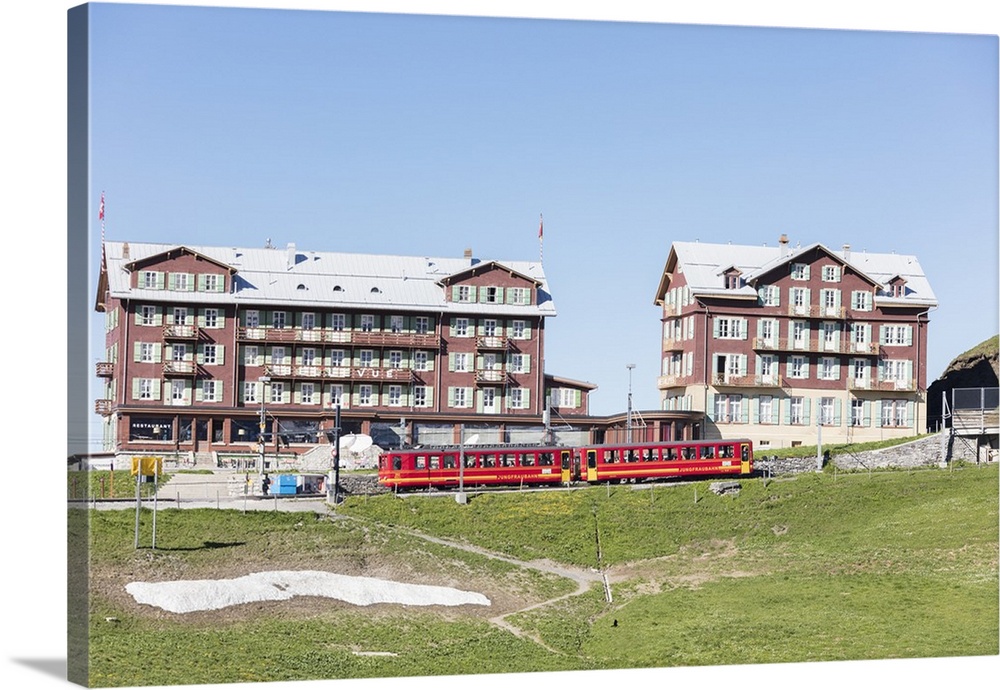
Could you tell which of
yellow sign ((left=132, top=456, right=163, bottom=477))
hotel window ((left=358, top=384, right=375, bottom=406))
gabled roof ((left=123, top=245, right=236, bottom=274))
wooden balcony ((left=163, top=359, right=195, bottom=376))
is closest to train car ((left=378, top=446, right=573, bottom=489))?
hotel window ((left=358, top=384, right=375, bottom=406))

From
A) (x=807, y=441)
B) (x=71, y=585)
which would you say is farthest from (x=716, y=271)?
(x=71, y=585)

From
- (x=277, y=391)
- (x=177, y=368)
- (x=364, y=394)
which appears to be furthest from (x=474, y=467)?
(x=177, y=368)

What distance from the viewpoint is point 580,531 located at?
46.6 m

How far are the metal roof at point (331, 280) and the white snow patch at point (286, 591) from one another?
27.7 ft

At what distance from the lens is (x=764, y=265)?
48812 millimetres

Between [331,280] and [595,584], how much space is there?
1156cm

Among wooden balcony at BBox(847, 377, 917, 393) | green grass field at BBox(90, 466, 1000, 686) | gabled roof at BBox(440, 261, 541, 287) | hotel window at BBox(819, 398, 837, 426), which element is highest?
gabled roof at BBox(440, 261, 541, 287)

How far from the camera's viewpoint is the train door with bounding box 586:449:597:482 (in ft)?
167

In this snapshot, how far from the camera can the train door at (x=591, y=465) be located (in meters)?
50.8

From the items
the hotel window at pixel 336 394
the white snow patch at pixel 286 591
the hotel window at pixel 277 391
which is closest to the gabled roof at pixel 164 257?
the hotel window at pixel 277 391

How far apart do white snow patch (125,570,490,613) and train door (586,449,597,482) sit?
31.3 ft

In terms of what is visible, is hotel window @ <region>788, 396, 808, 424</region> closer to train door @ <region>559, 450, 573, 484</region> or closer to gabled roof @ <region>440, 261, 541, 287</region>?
train door @ <region>559, 450, 573, 484</region>

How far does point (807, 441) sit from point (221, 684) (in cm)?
2234

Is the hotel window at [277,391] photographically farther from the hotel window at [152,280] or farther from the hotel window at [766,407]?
the hotel window at [766,407]
